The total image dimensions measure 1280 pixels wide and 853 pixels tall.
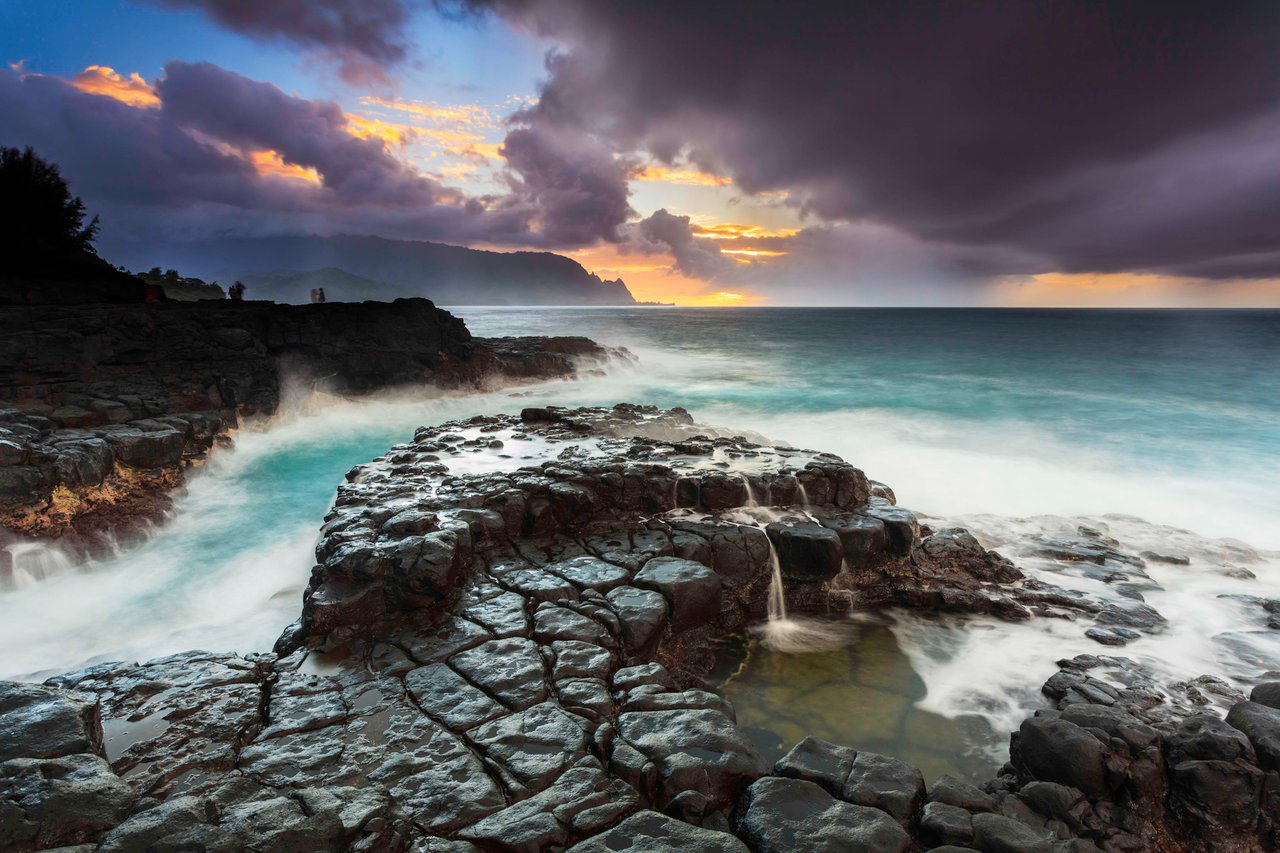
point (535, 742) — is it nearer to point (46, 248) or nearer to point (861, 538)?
point (861, 538)

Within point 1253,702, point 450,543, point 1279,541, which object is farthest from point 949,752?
point 1279,541

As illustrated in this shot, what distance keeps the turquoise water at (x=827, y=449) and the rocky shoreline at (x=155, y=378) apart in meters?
0.88

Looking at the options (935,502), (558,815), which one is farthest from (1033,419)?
(558,815)

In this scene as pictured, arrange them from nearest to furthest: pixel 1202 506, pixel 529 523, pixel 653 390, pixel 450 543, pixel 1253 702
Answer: pixel 1253 702 < pixel 450 543 < pixel 529 523 < pixel 1202 506 < pixel 653 390

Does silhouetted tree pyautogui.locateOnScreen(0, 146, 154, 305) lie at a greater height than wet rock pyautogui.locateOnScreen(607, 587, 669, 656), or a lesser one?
greater

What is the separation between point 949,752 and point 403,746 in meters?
5.71

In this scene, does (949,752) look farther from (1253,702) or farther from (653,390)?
(653,390)

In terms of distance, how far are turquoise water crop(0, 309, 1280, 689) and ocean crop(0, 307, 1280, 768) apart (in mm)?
70

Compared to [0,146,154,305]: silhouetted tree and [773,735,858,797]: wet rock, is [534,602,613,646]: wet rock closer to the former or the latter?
[773,735,858,797]: wet rock

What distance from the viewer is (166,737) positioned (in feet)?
14.9

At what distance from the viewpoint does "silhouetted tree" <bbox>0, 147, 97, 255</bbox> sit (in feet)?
68.9

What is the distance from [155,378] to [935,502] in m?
22.5

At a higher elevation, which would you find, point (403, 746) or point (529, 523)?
point (529, 523)

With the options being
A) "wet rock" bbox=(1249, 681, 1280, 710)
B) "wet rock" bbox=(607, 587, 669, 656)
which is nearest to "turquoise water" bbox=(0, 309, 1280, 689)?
"wet rock" bbox=(607, 587, 669, 656)
